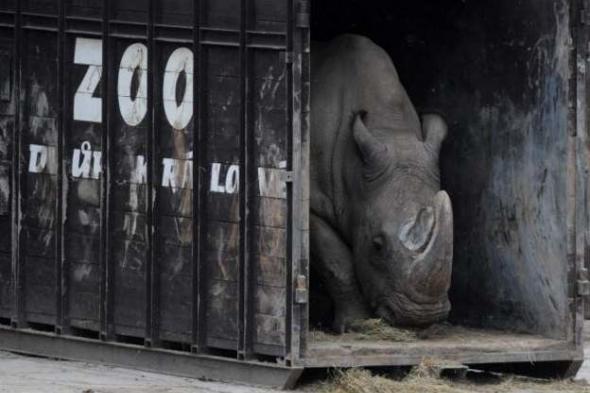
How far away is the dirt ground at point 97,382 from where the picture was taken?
1180 centimetres

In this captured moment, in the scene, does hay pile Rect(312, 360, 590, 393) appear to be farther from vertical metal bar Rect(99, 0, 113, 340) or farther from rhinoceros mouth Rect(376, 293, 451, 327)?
vertical metal bar Rect(99, 0, 113, 340)

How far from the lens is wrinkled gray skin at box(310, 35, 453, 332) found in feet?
41.8

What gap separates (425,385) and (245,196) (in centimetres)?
164

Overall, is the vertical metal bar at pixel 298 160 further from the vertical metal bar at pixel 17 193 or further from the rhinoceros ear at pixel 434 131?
the vertical metal bar at pixel 17 193

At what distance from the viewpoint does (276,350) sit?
39.2 feet

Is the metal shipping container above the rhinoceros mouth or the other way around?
above

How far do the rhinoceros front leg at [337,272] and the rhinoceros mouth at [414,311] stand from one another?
16.9 inches

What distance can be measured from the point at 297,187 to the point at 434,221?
4.07ft

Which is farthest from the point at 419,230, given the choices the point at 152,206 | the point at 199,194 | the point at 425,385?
the point at 152,206

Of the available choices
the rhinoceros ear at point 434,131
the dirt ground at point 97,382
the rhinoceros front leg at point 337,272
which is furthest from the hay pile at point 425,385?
the rhinoceros ear at point 434,131

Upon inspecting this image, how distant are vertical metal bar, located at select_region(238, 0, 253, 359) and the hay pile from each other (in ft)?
1.89

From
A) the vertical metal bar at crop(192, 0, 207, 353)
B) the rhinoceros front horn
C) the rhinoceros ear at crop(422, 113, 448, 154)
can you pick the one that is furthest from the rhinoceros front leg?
the vertical metal bar at crop(192, 0, 207, 353)

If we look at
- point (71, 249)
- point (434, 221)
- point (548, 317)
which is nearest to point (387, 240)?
point (434, 221)

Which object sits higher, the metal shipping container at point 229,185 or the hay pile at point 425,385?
the metal shipping container at point 229,185
